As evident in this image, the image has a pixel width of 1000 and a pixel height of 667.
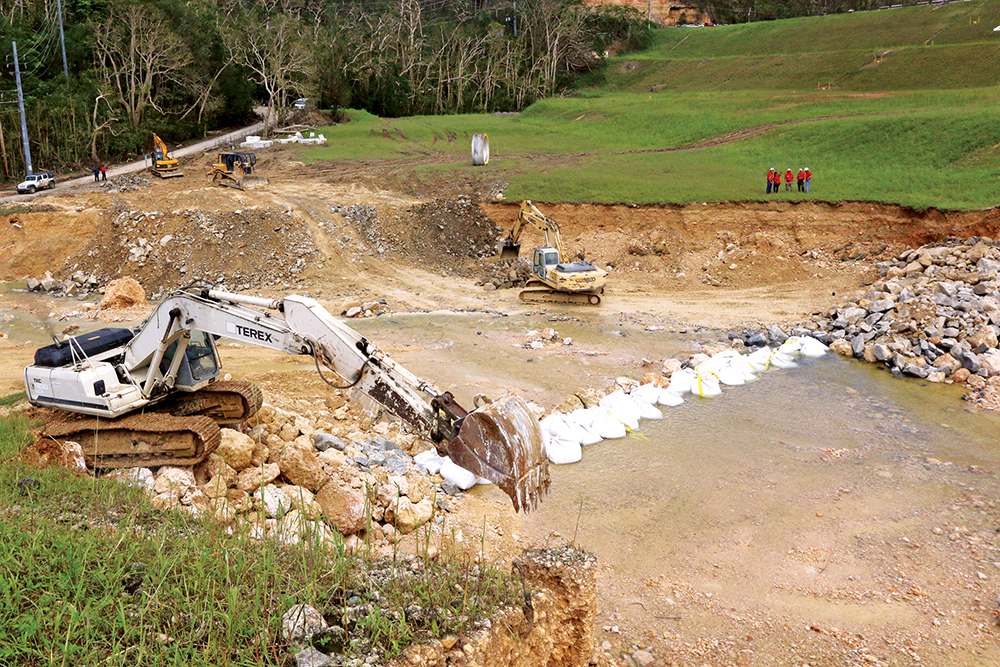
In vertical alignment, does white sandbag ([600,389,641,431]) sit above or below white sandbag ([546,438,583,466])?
above

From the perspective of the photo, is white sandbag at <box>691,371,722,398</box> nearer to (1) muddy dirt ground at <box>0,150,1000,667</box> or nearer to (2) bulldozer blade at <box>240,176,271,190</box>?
(1) muddy dirt ground at <box>0,150,1000,667</box>

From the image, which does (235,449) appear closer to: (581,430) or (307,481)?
(307,481)

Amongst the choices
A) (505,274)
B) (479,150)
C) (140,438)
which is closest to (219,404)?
(140,438)

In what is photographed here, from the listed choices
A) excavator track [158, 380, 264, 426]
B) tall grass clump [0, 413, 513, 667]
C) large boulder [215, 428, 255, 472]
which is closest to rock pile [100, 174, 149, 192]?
excavator track [158, 380, 264, 426]

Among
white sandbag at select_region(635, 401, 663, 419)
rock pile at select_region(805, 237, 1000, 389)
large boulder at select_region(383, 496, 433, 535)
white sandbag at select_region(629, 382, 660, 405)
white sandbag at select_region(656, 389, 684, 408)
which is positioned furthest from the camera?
rock pile at select_region(805, 237, 1000, 389)

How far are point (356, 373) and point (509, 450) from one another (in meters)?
2.43

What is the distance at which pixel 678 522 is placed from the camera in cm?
1121

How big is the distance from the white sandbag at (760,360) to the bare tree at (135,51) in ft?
116

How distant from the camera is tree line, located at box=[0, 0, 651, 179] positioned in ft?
128

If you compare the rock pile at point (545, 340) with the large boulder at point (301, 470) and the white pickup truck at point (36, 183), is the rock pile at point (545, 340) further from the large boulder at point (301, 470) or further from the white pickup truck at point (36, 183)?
the white pickup truck at point (36, 183)

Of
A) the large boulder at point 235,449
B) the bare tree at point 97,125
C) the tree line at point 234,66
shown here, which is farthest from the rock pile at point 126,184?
the large boulder at point 235,449

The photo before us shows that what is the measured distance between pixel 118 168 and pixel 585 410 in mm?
33258

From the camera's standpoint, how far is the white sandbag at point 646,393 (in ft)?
50.3

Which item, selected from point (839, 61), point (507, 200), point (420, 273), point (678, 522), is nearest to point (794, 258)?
point (507, 200)
